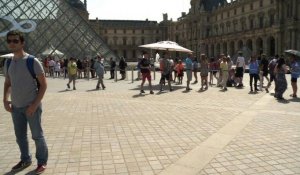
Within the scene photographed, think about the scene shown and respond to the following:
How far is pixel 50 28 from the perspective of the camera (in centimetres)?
3030

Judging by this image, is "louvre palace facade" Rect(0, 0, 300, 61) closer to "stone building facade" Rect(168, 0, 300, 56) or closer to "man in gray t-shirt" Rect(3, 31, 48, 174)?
"stone building facade" Rect(168, 0, 300, 56)

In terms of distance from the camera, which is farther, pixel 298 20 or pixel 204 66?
pixel 298 20

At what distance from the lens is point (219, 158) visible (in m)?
4.97

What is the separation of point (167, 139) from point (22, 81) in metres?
2.71

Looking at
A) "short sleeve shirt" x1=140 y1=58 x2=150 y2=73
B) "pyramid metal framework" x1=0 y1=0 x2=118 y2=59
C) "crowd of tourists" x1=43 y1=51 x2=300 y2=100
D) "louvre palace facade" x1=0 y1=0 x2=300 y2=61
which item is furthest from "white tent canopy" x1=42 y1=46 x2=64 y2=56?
"short sleeve shirt" x1=140 y1=58 x2=150 y2=73

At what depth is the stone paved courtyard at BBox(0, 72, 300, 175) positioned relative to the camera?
4.66 meters

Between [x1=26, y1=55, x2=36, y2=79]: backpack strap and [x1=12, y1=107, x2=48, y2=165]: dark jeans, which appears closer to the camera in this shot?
[x1=26, y1=55, x2=36, y2=79]: backpack strap

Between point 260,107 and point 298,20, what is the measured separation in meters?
42.5

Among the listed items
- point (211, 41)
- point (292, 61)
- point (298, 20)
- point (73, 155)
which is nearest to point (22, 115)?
point (73, 155)

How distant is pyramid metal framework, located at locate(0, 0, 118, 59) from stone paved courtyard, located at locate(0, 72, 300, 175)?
2012 centimetres

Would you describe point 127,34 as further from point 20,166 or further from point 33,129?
point 33,129

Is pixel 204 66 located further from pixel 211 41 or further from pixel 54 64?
pixel 211 41

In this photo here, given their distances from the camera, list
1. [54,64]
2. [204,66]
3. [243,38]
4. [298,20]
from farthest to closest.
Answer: [243,38] < [298,20] < [54,64] < [204,66]

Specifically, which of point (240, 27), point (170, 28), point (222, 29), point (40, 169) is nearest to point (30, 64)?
point (40, 169)
